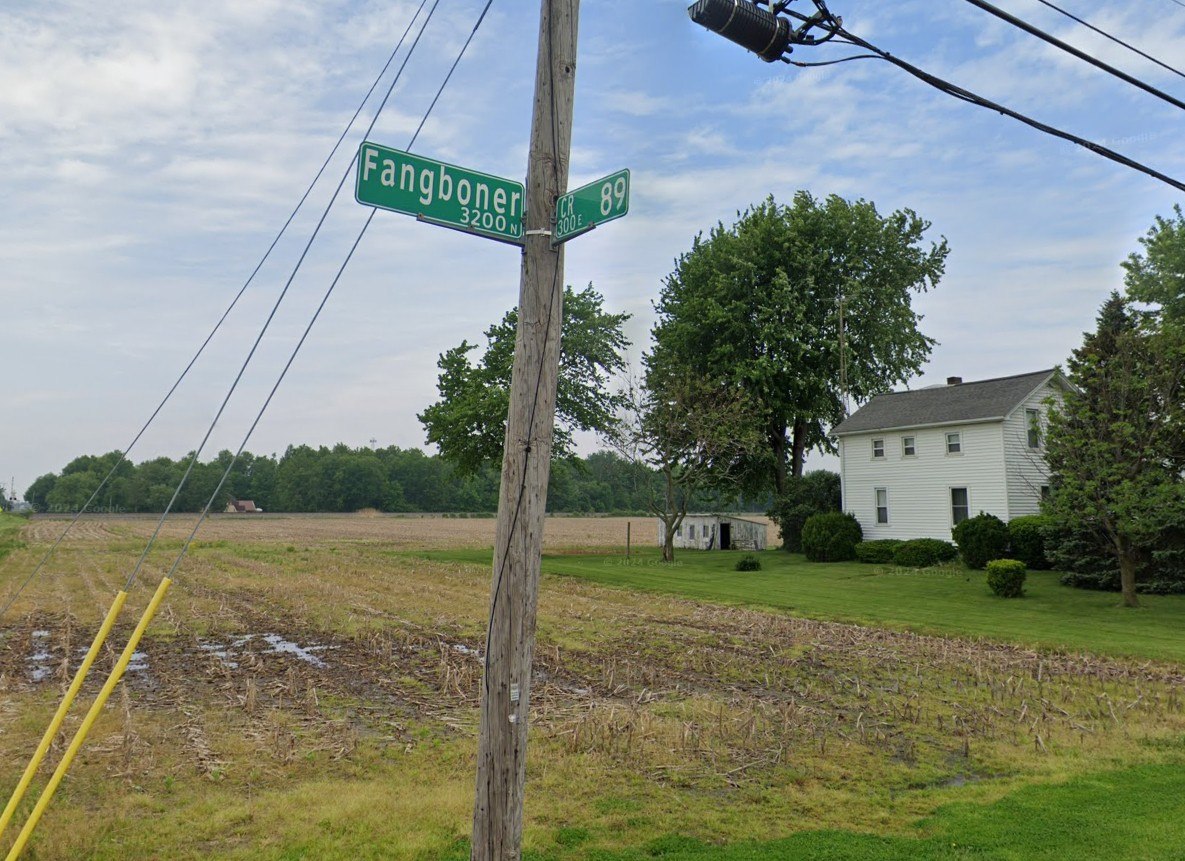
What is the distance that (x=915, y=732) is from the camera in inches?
363

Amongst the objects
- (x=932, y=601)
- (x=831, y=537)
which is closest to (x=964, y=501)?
(x=831, y=537)

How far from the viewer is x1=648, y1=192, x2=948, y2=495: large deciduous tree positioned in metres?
41.2

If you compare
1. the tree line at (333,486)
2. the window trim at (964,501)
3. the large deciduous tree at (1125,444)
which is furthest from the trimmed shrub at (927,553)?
the tree line at (333,486)

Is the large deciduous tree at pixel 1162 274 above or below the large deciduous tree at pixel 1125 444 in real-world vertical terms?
above

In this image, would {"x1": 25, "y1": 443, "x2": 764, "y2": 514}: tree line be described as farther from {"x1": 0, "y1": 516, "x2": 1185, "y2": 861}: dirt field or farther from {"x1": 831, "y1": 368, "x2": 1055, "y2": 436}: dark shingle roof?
{"x1": 0, "y1": 516, "x2": 1185, "y2": 861}: dirt field

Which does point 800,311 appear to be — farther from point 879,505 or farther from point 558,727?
point 558,727

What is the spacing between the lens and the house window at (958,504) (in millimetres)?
33688

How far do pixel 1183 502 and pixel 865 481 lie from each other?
60.2ft

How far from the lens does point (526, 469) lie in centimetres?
486

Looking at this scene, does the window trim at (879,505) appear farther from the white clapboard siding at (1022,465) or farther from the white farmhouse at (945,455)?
the white clapboard siding at (1022,465)

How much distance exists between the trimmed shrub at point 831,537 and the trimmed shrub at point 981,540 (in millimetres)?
6044

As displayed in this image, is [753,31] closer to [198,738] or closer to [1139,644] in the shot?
[198,738]

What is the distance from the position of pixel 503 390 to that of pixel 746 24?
1199 inches

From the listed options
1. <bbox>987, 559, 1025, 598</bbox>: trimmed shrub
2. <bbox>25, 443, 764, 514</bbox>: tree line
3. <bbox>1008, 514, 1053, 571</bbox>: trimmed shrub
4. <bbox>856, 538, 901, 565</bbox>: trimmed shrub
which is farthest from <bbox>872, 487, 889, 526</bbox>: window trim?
<bbox>25, 443, 764, 514</bbox>: tree line
